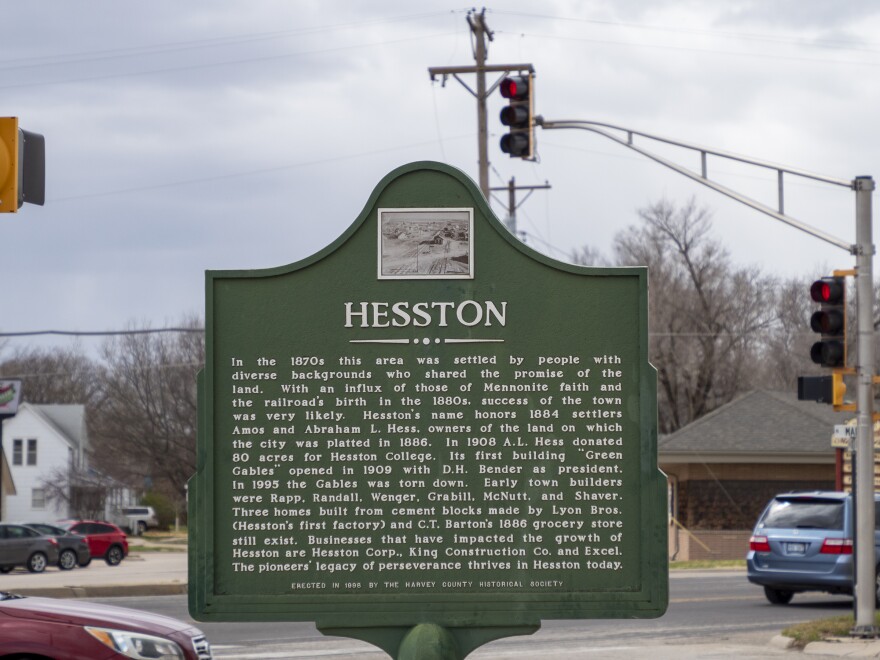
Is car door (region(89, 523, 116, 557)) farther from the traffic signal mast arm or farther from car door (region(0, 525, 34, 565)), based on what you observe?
the traffic signal mast arm

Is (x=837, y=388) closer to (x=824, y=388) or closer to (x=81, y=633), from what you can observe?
(x=824, y=388)

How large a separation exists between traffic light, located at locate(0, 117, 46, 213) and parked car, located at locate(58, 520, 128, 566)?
98.9 feet

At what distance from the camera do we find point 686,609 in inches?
744

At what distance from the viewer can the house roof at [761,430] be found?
3625 cm

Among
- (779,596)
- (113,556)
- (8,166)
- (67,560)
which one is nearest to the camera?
(8,166)

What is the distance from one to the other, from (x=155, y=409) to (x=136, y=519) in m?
6.71

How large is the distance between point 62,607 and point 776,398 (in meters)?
33.8

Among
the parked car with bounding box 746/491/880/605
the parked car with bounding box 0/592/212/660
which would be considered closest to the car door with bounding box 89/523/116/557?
the parked car with bounding box 746/491/880/605

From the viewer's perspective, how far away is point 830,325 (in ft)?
47.9

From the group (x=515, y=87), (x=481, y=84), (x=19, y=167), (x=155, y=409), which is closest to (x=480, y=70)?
(x=481, y=84)

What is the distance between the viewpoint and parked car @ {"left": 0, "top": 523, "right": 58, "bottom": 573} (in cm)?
3272

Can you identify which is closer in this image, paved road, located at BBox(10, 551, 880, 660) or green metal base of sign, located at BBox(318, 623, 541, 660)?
green metal base of sign, located at BBox(318, 623, 541, 660)

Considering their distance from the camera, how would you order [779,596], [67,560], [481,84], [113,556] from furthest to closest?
[113,556]
[67,560]
[481,84]
[779,596]

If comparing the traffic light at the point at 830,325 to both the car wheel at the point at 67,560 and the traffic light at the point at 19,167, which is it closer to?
the traffic light at the point at 19,167
